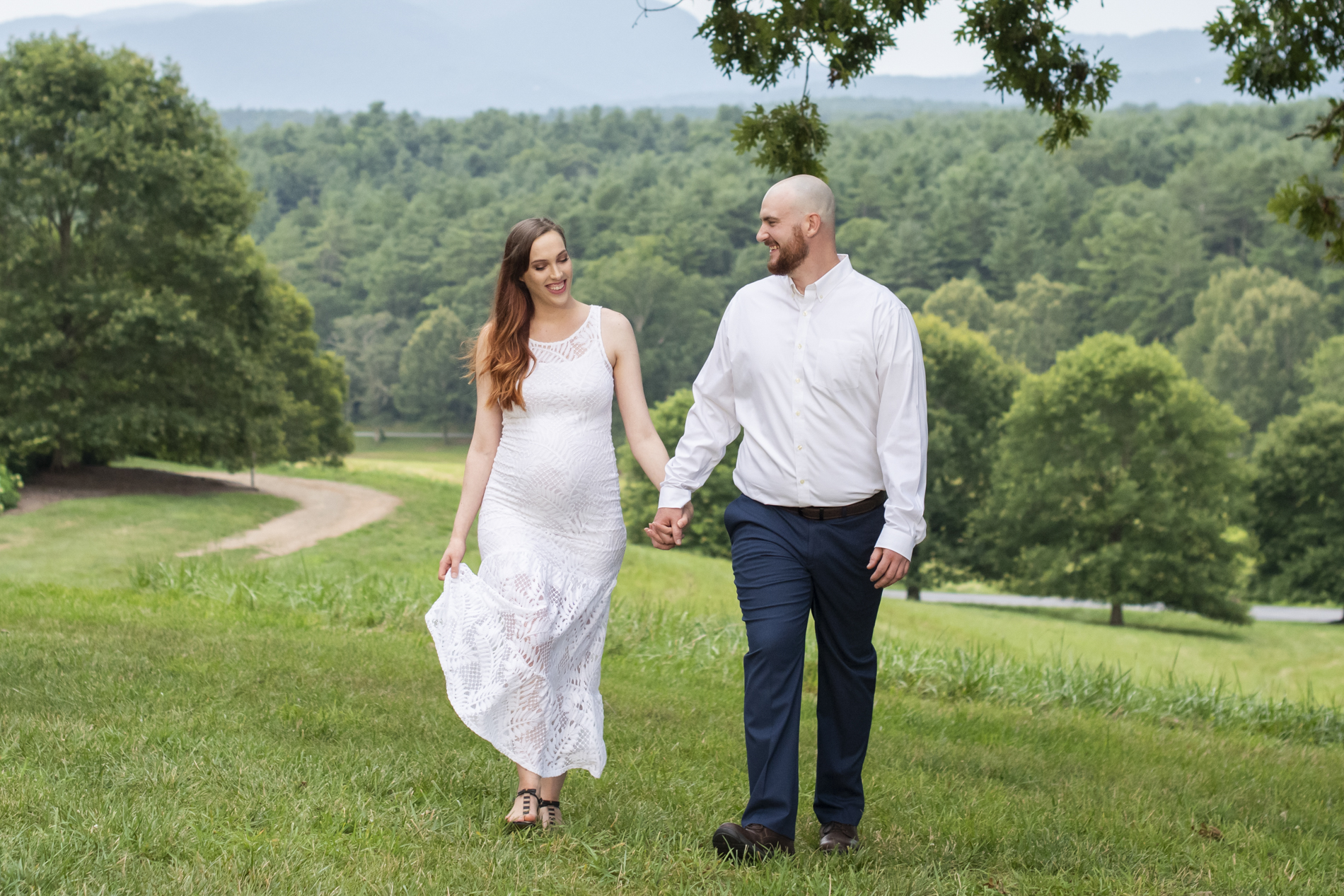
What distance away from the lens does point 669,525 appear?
13.7 feet

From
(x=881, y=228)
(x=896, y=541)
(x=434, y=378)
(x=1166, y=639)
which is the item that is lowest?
(x=1166, y=639)

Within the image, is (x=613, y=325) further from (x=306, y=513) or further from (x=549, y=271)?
(x=306, y=513)

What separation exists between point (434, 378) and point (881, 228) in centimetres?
4227

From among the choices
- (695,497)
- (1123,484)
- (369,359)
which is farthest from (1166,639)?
(369,359)

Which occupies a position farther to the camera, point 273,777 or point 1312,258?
point 1312,258

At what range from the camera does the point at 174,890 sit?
128 inches

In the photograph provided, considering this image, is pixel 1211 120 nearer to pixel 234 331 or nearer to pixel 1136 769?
pixel 234 331

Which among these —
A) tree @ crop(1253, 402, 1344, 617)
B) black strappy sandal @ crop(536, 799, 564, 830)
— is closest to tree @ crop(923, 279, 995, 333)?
tree @ crop(1253, 402, 1344, 617)

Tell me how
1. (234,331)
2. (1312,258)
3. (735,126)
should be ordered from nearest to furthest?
(735,126) → (234,331) → (1312,258)

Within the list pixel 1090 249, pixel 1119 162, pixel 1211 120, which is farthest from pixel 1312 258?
pixel 1211 120

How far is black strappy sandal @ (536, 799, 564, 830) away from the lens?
13.6ft

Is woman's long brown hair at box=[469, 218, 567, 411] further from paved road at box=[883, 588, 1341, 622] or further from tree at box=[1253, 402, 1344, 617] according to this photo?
tree at box=[1253, 402, 1344, 617]

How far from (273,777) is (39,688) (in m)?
2.34

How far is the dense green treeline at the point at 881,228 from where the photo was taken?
9331 cm
